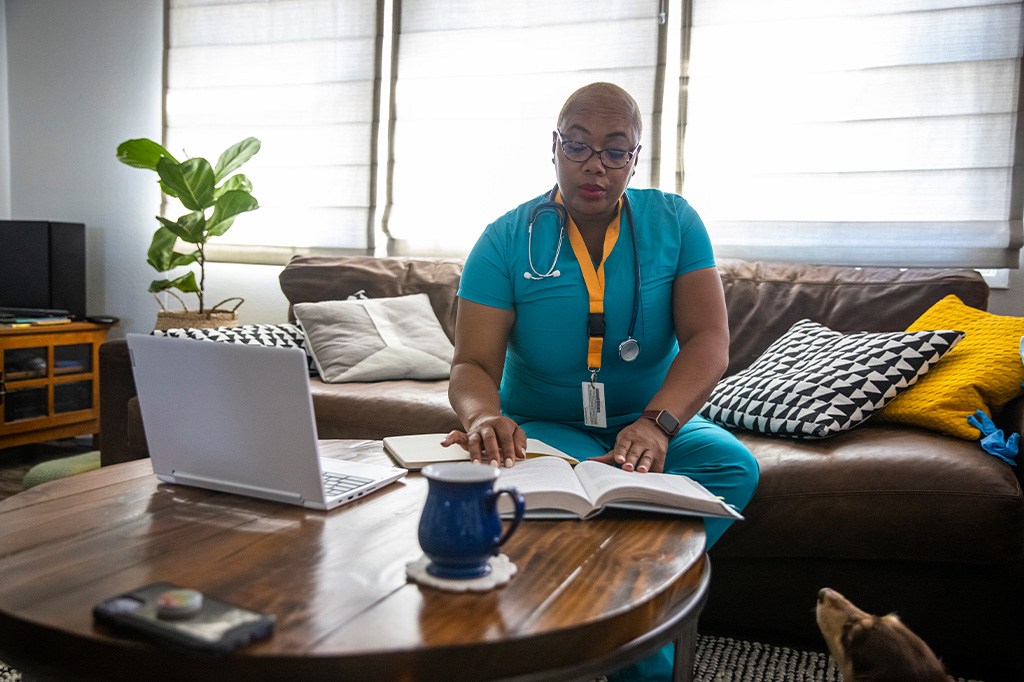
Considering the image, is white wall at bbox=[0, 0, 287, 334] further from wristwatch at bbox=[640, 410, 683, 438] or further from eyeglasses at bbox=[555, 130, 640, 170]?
wristwatch at bbox=[640, 410, 683, 438]

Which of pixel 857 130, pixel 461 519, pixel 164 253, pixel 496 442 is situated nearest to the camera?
pixel 461 519

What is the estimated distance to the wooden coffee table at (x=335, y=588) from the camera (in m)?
0.78

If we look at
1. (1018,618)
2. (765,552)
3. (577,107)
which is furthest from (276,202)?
(1018,618)

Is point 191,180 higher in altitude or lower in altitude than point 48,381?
higher

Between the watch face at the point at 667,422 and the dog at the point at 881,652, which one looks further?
the watch face at the point at 667,422

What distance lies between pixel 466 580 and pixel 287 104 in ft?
10.9

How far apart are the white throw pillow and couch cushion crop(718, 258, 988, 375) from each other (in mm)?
913

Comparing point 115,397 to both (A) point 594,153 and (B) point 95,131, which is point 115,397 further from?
(B) point 95,131

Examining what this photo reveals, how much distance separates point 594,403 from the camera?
5.65 feet

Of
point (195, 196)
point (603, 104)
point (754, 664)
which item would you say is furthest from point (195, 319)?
point (754, 664)

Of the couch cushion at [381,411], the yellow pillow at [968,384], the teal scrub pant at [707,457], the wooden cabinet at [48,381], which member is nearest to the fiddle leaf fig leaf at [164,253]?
the wooden cabinet at [48,381]

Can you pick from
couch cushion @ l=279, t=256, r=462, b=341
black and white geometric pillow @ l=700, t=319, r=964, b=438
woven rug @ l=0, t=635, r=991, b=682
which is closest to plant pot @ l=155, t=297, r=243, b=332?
couch cushion @ l=279, t=256, r=462, b=341

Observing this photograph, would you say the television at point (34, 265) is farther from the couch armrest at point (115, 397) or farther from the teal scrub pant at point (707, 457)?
the teal scrub pant at point (707, 457)

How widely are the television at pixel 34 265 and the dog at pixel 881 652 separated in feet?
12.0
